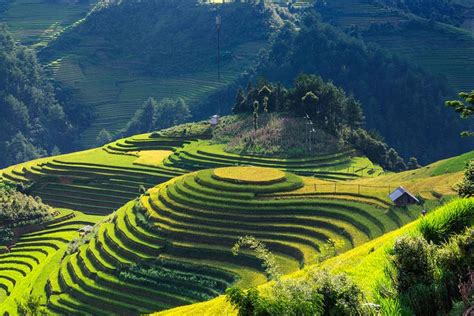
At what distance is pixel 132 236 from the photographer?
141 feet

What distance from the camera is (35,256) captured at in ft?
170

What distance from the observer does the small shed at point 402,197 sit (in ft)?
127

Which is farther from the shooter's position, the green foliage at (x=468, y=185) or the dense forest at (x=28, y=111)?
the dense forest at (x=28, y=111)

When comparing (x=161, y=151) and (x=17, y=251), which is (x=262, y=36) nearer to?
(x=161, y=151)

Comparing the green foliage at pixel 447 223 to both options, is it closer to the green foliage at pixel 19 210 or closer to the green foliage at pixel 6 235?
the green foliage at pixel 6 235

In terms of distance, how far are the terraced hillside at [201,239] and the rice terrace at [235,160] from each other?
0.15m

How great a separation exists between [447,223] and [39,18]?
575 ft

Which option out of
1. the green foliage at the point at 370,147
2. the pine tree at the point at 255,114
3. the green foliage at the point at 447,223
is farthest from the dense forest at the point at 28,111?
the green foliage at the point at 447,223

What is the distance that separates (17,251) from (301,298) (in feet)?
159

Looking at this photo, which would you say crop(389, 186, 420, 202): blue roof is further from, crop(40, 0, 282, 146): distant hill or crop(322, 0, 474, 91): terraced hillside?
crop(40, 0, 282, 146): distant hill

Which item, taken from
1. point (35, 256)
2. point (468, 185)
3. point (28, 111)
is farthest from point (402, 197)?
point (28, 111)

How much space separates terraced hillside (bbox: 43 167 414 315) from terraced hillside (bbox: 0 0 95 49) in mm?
124585

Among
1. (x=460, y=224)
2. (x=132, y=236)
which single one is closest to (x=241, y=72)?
(x=132, y=236)

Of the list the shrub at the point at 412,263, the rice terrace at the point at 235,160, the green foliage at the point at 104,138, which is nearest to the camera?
the shrub at the point at 412,263
